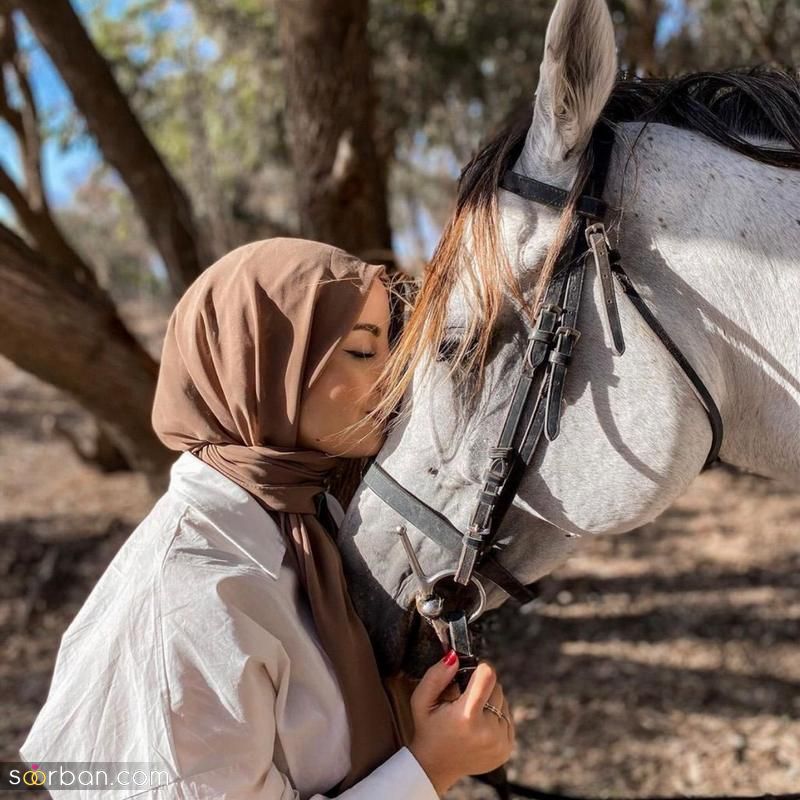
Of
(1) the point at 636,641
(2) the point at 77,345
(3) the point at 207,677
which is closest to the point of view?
(3) the point at 207,677

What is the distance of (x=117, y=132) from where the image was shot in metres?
3.52

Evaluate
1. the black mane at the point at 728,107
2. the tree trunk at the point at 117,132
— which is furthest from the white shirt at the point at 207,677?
the tree trunk at the point at 117,132

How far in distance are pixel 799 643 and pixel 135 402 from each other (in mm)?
3631

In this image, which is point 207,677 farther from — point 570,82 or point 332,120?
point 332,120

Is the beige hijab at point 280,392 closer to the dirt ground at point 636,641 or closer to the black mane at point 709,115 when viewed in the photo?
the black mane at point 709,115

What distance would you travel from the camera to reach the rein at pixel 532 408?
1.30 meters

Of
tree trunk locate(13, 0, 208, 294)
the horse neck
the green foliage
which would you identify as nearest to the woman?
the horse neck

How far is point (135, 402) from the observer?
2.99 metres

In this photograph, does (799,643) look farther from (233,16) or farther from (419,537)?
(233,16)

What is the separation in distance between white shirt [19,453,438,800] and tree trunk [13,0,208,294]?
8.45ft

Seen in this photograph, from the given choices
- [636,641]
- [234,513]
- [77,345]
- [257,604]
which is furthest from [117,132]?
[636,641]

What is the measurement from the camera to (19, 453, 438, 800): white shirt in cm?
111

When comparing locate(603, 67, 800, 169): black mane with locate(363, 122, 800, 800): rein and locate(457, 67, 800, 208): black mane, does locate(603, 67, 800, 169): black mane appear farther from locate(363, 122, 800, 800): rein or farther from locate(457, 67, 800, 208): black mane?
locate(363, 122, 800, 800): rein

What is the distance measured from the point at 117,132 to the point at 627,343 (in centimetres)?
301
